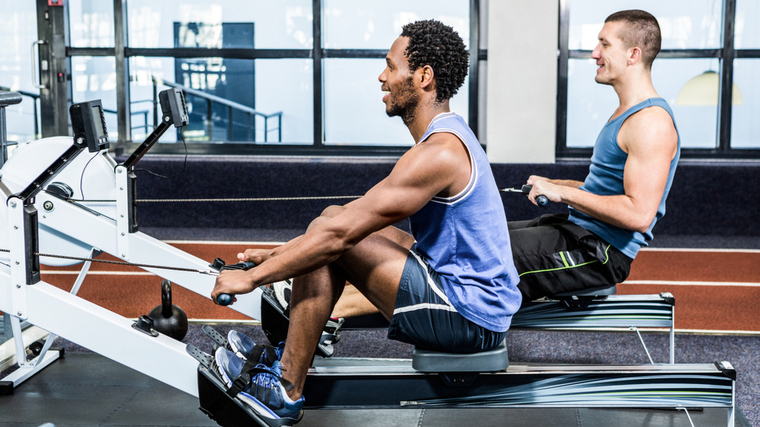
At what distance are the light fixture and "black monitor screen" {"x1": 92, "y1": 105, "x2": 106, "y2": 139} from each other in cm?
446

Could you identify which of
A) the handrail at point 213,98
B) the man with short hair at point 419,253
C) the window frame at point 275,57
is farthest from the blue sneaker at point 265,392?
the handrail at point 213,98

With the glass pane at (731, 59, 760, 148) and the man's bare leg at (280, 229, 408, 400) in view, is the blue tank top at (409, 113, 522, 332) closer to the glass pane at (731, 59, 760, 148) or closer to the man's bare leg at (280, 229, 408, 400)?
the man's bare leg at (280, 229, 408, 400)

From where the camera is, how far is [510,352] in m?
2.85

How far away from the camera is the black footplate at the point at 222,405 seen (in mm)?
1670

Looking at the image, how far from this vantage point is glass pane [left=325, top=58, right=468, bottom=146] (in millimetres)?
5324

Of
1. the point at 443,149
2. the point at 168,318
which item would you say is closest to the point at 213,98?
the point at 168,318

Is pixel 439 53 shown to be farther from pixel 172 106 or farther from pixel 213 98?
pixel 213 98

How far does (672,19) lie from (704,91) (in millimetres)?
576

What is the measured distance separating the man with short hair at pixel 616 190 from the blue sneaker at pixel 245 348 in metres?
0.77

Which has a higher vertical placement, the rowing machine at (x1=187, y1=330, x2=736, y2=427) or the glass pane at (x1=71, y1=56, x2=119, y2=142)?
the glass pane at (x1=71, y1=56, x2=119, y2=142)

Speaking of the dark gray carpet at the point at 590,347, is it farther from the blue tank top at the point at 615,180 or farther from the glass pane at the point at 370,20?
the glass pane at the point at 370,20

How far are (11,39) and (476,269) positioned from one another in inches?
201

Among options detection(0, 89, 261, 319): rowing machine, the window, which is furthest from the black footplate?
the window

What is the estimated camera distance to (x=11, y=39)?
5438 millimetres
